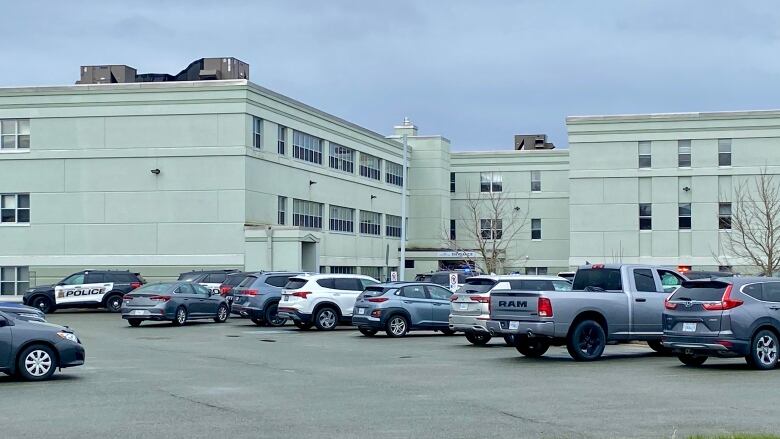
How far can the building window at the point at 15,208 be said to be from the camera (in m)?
54.9

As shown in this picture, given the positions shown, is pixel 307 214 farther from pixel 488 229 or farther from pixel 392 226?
pixel 488 229

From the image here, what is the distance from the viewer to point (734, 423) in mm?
12961

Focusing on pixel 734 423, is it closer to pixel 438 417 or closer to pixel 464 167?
pixel 438 417

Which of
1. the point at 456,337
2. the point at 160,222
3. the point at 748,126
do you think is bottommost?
the point at 456,337

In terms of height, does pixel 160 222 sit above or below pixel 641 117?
below

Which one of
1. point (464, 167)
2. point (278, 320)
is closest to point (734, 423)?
point (278, 320)

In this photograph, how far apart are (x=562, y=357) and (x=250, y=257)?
32050 mm

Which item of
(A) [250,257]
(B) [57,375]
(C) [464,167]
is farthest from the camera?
(C) [464,167]

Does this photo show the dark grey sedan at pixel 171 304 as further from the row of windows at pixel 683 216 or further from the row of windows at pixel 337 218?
the row of windows at pixel 683 216

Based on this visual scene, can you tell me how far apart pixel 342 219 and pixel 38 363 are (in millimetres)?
48043

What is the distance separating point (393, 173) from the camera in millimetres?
76188

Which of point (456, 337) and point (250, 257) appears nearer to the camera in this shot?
point (456, 337)

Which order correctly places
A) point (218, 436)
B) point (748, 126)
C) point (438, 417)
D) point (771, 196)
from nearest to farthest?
point (218, 436)
point (438, 417)
point (771, 196)
point (748, 126)

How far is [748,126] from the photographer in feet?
212
